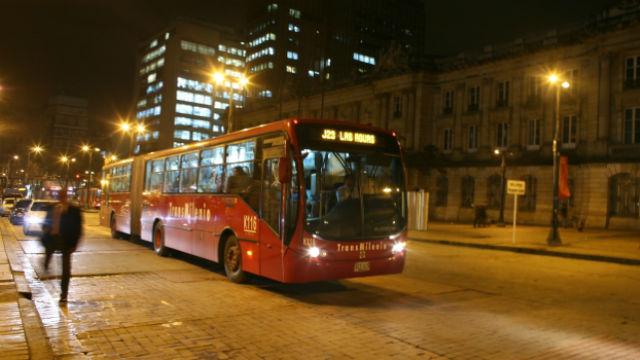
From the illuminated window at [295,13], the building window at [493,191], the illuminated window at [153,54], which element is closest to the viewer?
the building window at [493,191]

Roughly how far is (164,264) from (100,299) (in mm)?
4633

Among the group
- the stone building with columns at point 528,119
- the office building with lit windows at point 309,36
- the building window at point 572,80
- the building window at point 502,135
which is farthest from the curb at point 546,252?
the office building with lit windows at point 309,36

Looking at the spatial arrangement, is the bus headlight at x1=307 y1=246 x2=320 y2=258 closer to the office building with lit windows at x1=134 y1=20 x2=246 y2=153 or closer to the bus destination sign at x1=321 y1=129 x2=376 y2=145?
the bus destination sign at x1=321 y1=129 x2=376 y2=145

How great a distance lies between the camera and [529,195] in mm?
43375

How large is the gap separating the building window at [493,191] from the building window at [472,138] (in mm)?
4123

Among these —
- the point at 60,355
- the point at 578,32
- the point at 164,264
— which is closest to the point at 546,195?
the point at 578,32

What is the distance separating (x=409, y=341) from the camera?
697 cm

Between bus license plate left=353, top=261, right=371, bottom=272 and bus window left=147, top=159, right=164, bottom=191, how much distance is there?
837 centimetres

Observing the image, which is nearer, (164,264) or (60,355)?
(60,355)

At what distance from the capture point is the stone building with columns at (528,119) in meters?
37.9

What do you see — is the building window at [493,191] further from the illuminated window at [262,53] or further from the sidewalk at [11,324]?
the illuminated window at [262,53]

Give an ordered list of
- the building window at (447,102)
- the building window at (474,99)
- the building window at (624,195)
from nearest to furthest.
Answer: the building window at (624,195)
the building window at (474,99)
the building window at (447,102)

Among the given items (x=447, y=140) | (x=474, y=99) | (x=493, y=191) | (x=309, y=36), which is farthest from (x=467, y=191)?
(x=309, y=36)

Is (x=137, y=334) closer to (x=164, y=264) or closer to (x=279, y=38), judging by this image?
(x=164, y=264)
